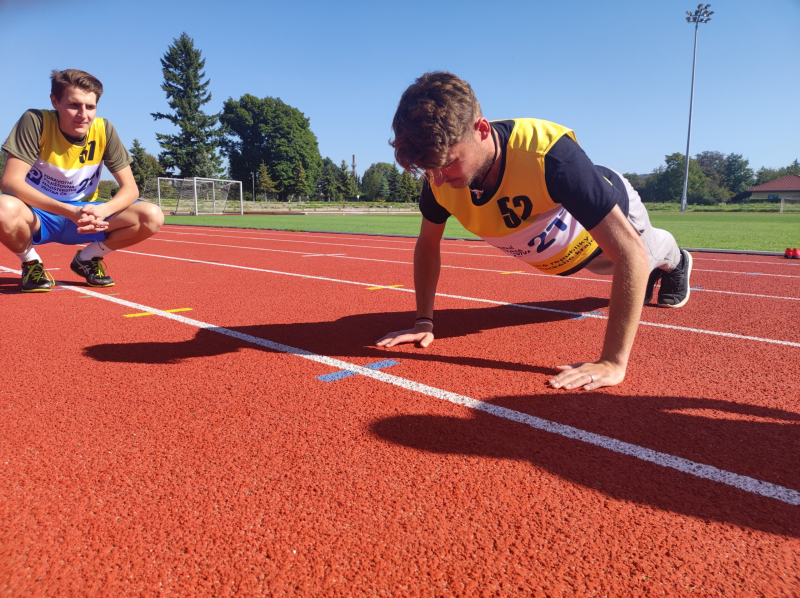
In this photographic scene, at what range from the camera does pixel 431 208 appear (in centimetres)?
332

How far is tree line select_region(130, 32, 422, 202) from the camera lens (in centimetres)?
6106

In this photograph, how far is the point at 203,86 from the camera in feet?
204

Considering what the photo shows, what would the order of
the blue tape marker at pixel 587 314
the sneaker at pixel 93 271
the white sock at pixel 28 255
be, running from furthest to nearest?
the sneaker at pixel 93 271 → the white sock at pixel 28 255 → the blue tape marker at pixel 587 314

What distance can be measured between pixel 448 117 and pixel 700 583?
71.1 inches

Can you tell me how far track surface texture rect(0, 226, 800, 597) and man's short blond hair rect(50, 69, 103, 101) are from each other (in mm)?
2086

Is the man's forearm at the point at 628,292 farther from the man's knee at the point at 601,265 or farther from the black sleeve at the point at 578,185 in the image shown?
the man's knee at the point at 601,265

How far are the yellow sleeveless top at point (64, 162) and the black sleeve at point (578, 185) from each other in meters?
4.68

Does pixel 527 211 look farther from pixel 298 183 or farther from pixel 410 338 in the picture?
pixel 298 183

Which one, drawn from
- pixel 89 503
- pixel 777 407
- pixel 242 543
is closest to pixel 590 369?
pixel 777 407

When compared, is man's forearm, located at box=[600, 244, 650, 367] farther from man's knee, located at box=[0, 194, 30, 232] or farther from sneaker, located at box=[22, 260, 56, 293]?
sneaker, located at box=[22, 260, 56, 293]

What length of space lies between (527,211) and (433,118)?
92cm

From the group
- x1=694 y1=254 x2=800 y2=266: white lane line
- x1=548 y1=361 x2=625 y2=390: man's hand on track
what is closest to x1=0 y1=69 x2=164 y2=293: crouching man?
x1=548 y1=361 x2=625 y2=390: man's hand on track

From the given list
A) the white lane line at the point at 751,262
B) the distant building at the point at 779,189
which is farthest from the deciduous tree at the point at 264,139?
the white lane line at the point at 751,262

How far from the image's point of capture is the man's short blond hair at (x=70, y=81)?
14.6ft
